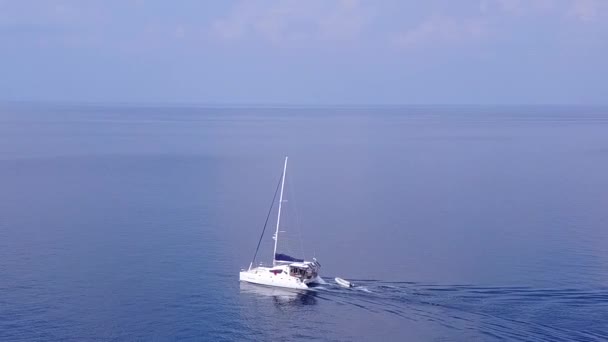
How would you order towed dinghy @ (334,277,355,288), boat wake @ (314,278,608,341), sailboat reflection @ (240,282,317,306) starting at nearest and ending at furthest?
1. boat wake @ (314,278,608,341)
2. sailboat reflection @ (240,282,317,306)
3. towed dinghy @ (334,277,355,288)

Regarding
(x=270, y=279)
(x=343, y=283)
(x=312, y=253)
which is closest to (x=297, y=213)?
(x=312, y=253)

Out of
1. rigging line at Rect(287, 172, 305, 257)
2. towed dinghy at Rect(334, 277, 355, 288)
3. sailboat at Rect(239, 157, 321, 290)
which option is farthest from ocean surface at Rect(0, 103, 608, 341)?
sailboat at Rect(239, 157, 321, 290)

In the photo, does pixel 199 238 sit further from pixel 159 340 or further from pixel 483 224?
pixel 483 224

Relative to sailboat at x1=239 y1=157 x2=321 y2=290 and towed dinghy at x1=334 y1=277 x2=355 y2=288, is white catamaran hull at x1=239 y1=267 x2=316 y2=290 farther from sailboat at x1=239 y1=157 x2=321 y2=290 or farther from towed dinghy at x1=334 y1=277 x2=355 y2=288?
towed dinghy at x1=334 y1=277 x2=355 y2=288

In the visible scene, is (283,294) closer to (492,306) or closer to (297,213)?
(492,306)

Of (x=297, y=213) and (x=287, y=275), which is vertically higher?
(x=297, y=213)

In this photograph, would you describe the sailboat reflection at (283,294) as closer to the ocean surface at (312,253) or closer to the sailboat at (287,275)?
the ocean surface at (312,253)

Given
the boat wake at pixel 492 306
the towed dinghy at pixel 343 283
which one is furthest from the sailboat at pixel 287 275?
the towed dinghy at pixel 343 283
